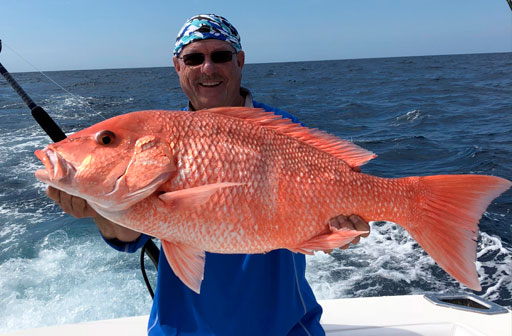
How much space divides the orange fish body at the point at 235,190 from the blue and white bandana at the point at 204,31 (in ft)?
2.96

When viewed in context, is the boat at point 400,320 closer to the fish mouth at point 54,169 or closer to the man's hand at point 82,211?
the man's hand at point 82,211

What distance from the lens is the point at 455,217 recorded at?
1.64 m

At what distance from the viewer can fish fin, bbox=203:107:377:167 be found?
1.79m

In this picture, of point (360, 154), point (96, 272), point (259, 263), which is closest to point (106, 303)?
point (96, 272)

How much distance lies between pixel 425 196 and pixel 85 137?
1.51m

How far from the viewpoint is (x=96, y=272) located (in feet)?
19.1

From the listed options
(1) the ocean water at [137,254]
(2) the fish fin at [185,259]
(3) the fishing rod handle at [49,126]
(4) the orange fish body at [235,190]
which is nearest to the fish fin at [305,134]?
(4) the orange fish body at [235,190]

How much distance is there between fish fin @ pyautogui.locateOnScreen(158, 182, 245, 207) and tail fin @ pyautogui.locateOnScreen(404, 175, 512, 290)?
36.7 inches

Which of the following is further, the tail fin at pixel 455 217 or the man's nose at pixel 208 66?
the man's nose at pixel 208 66

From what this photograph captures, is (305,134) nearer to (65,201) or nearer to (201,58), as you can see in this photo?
(201,58)

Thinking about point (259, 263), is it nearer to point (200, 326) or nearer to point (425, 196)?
point (200, 326)

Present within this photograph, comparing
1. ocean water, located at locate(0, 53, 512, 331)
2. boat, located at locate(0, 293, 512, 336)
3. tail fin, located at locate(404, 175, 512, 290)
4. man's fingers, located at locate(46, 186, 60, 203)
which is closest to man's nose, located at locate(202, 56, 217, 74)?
man's fingers, located at locate(46, 186, 60, 203)

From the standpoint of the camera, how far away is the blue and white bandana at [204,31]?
2.43 metres

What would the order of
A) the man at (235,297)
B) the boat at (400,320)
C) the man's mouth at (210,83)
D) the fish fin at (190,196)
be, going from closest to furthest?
the fish fin at (190,196) < the man at (235,297) < the man's mouth at (210,83) < the boat at (400,320)
